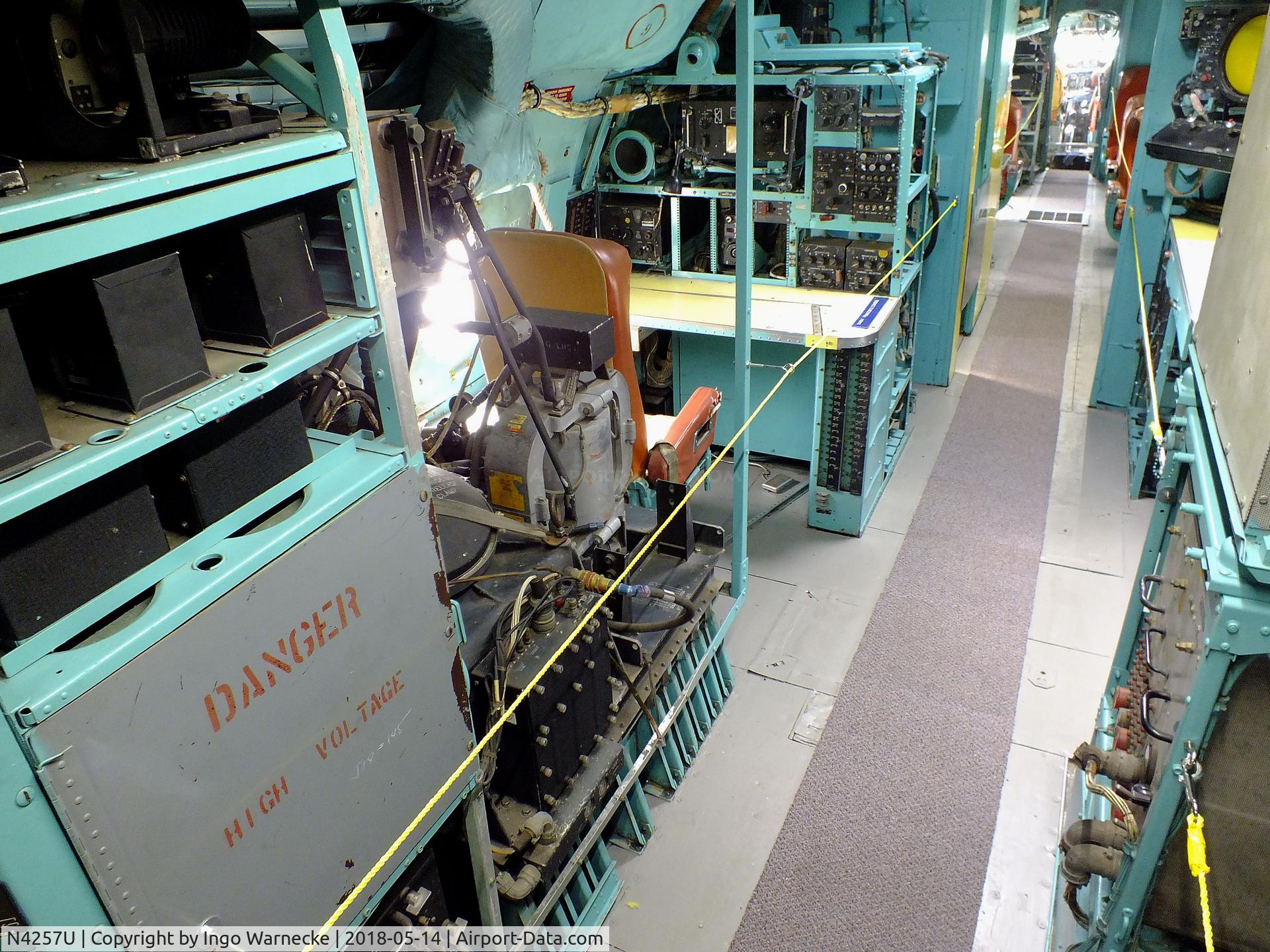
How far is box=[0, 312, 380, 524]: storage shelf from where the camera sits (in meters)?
1.20

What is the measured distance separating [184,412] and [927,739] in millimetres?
2875

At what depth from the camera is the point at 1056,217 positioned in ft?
35.4

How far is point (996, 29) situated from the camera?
5609 millimetres

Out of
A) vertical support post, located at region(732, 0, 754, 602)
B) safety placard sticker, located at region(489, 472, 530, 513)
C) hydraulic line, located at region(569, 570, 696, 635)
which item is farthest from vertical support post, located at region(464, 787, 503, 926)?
vertical support post, located at region(732, 0, 754, 602)

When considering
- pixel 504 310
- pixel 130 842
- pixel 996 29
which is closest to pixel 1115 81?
pixel 996 29

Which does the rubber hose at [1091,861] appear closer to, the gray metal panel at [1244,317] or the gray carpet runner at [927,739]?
the gray carpet runner at [927,739]

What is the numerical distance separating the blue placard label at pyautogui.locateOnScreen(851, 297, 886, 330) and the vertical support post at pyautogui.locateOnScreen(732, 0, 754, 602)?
1052 millimetres

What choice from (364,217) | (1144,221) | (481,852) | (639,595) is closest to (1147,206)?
(1144,221)

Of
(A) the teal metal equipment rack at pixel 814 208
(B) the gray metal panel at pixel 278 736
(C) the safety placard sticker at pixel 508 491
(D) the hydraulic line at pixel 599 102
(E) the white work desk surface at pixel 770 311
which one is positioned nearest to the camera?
(B) the gray metal panel at pixel 278 736

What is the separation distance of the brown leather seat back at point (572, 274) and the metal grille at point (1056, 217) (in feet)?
30.2

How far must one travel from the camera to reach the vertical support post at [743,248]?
9.35ft

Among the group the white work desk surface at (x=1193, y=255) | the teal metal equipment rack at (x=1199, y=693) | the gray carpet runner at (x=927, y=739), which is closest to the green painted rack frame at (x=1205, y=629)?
the teal metal equipment rack at (x=1199, y=693)

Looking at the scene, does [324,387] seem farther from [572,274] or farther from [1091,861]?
[1091,861]

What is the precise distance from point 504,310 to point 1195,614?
2.50m
